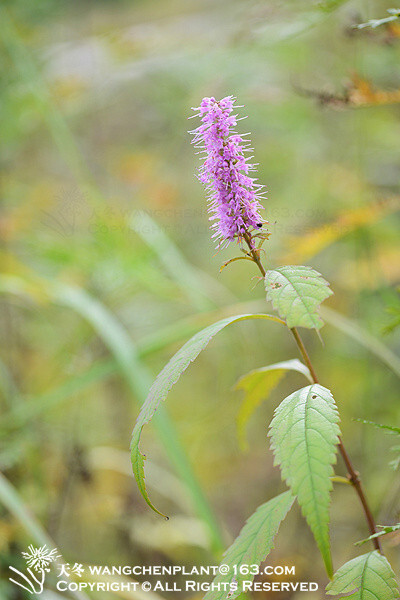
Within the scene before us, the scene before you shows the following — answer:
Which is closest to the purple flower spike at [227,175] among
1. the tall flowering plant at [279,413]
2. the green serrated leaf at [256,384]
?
the tall flowering plant at [279,413]

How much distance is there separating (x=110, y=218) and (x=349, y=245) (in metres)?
1.02

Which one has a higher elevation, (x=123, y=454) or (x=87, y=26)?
(x=87, y=26)

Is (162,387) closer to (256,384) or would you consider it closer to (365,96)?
(256,384)

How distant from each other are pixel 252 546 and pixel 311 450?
190mm

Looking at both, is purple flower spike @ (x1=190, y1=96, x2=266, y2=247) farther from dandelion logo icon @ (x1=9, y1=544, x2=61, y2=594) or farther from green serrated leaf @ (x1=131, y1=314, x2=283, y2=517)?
dandelion logo icon @ (x1=9, y1=544, x2=61, y2=594)

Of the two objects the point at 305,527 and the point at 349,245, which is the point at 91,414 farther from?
the point at 349,245

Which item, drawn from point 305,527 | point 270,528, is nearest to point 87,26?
point 305,527

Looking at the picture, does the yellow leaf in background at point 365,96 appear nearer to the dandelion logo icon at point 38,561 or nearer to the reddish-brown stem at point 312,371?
the reddish-brown stem at point 312,371

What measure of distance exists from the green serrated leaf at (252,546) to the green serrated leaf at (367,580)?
0.08 m

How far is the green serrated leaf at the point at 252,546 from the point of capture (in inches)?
23.1

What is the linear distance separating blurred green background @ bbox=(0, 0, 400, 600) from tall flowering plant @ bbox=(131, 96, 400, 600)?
11.9 inches

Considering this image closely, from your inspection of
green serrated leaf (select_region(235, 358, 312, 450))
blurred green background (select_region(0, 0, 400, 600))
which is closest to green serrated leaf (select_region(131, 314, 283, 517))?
green serrated leaf (select_region(235, 358, 312, 450))

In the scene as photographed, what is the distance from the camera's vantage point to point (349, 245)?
2.24 metres

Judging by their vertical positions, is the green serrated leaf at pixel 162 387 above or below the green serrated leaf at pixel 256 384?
below
